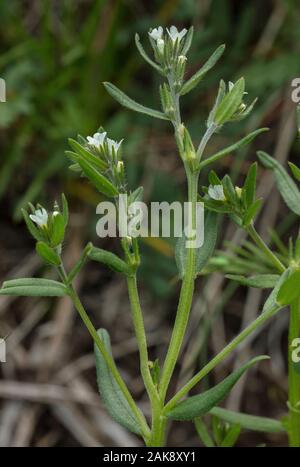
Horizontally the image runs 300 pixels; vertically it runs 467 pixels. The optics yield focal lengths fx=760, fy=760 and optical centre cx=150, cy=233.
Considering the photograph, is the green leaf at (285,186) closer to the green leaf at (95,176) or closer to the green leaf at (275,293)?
the green leaf at (275,293)

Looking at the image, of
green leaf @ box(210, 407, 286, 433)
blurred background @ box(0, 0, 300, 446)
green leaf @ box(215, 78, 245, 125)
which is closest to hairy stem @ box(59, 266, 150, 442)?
green leaf @ box(210, 407, 286, 433)

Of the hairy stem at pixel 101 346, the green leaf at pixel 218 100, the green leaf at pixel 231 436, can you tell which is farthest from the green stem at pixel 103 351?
the green leaf at pixel 218 100

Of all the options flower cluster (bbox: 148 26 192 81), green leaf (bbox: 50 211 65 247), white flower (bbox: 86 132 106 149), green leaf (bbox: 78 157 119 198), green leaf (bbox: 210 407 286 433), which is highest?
flower cluster (bbox: 148 26 192 81)

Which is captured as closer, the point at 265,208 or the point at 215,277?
the point at 215,277

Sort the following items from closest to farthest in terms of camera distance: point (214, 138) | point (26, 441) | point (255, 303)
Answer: point (26, 441) → point (255, 303) → point (214, 138)

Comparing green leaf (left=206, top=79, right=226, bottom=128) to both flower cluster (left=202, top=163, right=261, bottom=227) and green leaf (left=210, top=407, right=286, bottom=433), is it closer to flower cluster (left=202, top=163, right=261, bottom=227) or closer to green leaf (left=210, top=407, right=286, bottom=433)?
flower cluster (left=202, top=163, right=261, bottom=227)

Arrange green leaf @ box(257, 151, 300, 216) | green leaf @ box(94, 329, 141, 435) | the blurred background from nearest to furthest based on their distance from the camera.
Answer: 1. green leaf @ box(94, 329, 141, 435)
2. green leaf @ box(257, 151, 300, 216)
3. the blurred background

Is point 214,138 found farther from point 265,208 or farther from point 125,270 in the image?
point 125,270

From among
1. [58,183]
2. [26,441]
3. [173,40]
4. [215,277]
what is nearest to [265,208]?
[215,277]
